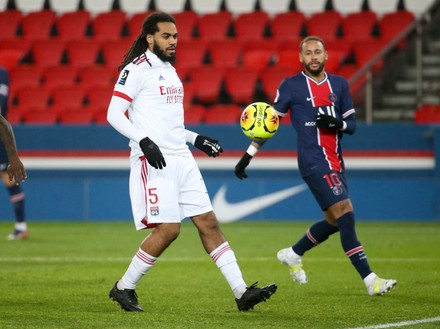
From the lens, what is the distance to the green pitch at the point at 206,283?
7.00 metres

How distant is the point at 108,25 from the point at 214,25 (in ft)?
7.46

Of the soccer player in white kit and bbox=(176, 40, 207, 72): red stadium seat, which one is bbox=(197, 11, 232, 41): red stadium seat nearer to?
bbox=(176, 40, 207, 72): red stadium seat

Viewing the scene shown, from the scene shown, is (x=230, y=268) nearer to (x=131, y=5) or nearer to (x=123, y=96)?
(x=123, y=96)

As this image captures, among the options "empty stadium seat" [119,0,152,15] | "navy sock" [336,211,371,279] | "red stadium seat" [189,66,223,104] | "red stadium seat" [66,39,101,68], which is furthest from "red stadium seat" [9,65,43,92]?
"navy sock" [336,211,371,279]

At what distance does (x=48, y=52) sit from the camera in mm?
21047

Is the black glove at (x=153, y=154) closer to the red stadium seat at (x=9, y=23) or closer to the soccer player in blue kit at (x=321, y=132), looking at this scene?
the soccer player in blue kit at (x=321, y=132)

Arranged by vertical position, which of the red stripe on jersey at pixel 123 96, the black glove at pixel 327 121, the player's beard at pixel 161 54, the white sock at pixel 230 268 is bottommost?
the white sock at pixel 230 268

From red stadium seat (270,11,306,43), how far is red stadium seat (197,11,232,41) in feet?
3.15

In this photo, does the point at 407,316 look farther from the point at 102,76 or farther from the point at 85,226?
the point at 102,76

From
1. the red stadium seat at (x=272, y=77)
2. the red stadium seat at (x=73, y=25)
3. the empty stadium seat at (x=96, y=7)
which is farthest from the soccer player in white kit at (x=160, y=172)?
the empty stadium seat at (x=96, y=7)

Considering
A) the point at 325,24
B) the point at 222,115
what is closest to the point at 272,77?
the point at 222,115

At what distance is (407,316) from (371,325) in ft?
1.93

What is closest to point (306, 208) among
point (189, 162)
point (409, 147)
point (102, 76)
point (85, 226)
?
point (409, 147)

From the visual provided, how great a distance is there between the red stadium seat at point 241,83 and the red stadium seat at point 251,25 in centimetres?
174
